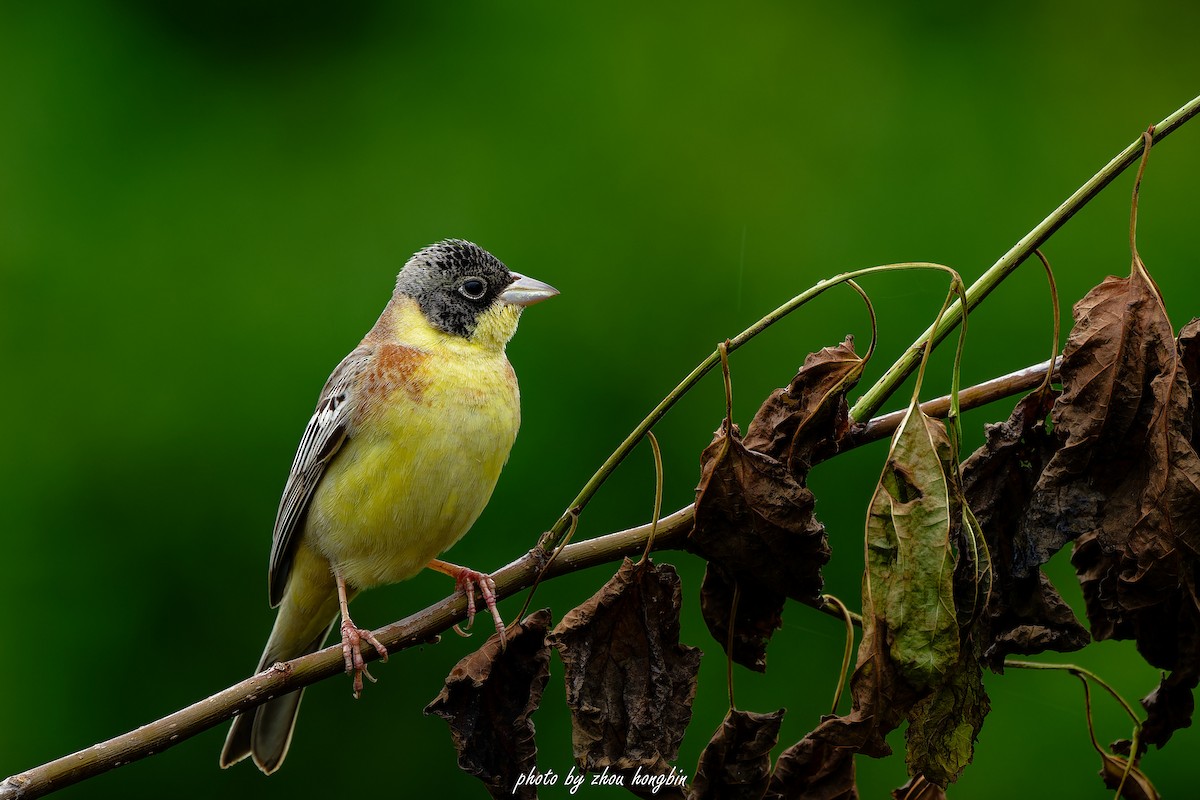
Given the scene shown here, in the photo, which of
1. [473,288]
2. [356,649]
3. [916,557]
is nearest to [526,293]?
[473,288]

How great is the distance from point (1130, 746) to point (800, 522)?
897 mm

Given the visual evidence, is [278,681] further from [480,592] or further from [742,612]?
[742,612]

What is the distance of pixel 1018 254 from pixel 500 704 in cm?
134

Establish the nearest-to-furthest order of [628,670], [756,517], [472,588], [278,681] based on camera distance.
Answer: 1. [756,517]
2. [628,670]
3. [278,681]
4. [472,588]

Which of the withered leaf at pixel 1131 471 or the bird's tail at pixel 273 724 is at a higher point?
the withered leaf at pixel 1131 471

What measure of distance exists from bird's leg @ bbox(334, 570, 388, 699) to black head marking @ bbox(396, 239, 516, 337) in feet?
2.78

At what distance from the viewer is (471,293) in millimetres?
3855

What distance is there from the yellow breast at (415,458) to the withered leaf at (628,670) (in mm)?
1147

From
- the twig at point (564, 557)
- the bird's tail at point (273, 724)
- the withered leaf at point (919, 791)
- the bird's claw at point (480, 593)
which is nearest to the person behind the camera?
the twig at point (564, 557)

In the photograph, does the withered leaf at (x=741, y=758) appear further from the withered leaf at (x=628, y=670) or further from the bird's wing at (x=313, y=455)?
the bird's wing at (x=313, y=455)

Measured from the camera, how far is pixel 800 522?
220 centimetres

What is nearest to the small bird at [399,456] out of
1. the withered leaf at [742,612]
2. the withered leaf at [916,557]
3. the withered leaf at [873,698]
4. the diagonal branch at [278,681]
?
the diagonal branch at [278,681]

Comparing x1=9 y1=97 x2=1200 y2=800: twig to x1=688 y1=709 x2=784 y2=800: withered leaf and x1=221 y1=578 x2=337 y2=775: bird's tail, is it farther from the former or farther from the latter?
x1=221 y1=578 x2=337 y2=775: bird's tail

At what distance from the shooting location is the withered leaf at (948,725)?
80.2 inches
